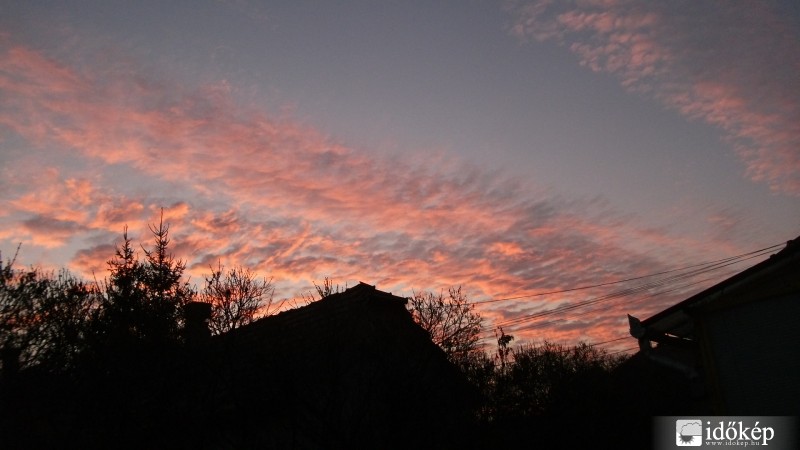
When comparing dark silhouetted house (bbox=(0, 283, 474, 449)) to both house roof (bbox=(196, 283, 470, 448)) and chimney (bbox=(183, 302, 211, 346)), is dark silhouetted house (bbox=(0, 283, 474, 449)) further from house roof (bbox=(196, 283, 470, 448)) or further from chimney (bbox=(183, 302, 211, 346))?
chimney (bbox=(183, 302, 211, 346))

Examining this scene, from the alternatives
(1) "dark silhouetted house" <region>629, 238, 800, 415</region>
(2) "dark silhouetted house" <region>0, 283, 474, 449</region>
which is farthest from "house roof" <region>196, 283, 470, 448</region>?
(1) "dark silhouetted house" <region>629, 238, 800, 415</region>

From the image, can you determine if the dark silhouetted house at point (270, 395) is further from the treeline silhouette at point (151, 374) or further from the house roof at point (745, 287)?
the house roof at point (745, 287)

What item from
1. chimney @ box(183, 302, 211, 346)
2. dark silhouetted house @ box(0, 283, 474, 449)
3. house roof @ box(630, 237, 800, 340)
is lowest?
dark silhouetted house @ box(0, 283, 474, 449)

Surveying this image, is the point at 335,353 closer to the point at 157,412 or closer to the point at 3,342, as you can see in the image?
the point at 157,412

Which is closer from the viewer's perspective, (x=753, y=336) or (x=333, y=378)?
(x=333, y=378)

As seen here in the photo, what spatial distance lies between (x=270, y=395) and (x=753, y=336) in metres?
9.63

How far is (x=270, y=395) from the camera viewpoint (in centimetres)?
1060

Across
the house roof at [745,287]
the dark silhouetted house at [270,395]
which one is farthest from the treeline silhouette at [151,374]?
the house roof at [745,287]

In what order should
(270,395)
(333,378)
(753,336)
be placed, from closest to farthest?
(333,378) → (270,395) → (753,336)

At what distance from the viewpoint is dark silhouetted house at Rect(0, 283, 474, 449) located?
10188 mm

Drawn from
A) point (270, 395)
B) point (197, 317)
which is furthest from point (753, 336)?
point (197, 317)

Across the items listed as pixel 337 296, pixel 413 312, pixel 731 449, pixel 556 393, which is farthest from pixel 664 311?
pixel 413 312

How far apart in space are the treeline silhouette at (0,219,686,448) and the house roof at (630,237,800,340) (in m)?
5.64

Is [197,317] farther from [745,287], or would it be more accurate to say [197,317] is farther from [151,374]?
[745,287]
